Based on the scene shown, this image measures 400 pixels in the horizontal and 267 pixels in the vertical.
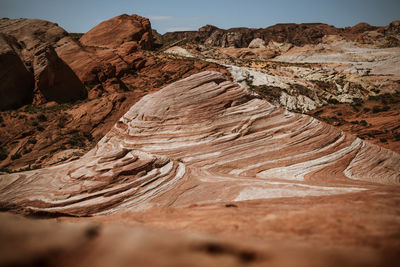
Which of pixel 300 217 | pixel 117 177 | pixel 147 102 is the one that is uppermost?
pixel 147 102

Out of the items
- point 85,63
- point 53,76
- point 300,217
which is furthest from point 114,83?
point 300,217

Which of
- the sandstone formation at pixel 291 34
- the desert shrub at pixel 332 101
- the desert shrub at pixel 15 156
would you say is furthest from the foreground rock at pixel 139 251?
the sandstone formation at pixel 291 34

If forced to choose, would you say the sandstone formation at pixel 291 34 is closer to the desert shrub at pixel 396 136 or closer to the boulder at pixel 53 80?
the boulder at pixel 53 80

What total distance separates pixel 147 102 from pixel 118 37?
133ft

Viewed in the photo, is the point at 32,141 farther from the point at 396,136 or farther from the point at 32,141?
the point at 396,136

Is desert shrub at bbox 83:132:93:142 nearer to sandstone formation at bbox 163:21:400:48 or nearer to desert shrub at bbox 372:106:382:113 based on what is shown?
desert shrub at bbox 372:106:382:113

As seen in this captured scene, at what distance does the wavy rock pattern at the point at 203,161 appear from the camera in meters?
5.79

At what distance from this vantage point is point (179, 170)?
7484mm

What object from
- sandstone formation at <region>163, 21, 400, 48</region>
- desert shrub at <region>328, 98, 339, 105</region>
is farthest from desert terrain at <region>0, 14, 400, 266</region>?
sandstone formation at <region>163, 21, 400, 48</region>

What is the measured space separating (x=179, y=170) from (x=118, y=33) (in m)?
46.5

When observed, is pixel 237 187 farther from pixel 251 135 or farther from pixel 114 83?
pixel 114 83

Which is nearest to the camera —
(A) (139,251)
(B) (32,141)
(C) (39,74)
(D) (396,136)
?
(A) (139,251)

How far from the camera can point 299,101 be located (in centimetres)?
3025

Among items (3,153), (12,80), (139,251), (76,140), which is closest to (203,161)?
(139,251)
